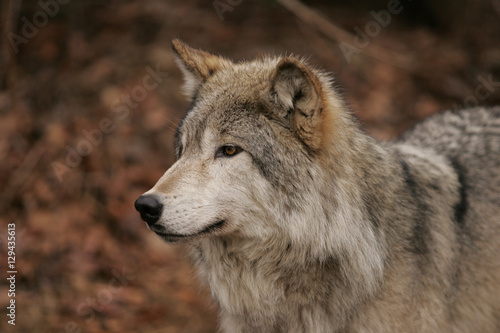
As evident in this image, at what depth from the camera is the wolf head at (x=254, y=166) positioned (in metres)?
3.18

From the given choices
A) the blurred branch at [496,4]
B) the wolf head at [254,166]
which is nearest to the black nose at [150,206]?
the wolf head at [254,166]

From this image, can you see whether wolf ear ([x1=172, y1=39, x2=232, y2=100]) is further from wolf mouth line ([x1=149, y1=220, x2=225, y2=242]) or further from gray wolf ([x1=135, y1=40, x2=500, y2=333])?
wolf mouth line ([x1=149, y1=220, x2=225, y2=242])

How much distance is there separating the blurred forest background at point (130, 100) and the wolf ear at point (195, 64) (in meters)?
0.86

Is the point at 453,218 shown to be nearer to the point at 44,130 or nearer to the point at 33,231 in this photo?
the point at 33,231

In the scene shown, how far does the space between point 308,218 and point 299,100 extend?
2.52 ft

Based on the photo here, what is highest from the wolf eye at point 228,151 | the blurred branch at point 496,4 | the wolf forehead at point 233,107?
the blurred branch at point 496,4

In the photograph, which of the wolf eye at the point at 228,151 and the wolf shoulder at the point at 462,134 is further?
the wolf shoulder at the point at 462,134

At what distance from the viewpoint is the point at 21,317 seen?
209 inches

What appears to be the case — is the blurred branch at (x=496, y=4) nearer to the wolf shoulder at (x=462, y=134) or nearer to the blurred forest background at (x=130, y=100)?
the blurred forest background at (x=130, y=100)

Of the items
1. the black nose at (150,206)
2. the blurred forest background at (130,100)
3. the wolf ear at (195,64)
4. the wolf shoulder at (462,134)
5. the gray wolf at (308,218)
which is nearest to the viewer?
the black nose at (150,206)

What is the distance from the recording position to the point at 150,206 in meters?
3.10

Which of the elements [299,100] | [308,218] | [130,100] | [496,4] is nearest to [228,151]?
[299,100]

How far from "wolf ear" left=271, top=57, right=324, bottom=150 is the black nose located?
3.23 ft

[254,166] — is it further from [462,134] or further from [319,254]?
[462,134]
